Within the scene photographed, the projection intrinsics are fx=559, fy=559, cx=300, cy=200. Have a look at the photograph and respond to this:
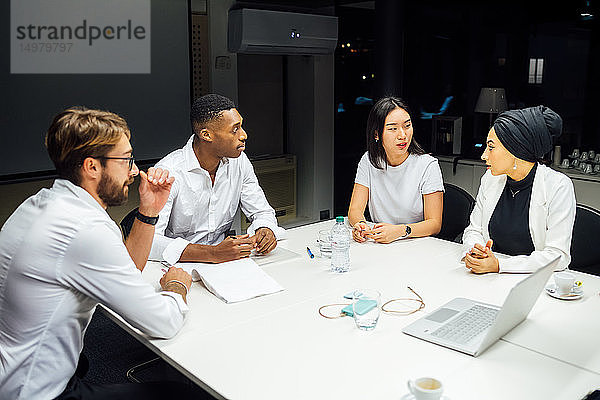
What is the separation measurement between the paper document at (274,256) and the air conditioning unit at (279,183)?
3148mm

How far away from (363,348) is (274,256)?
0.88m

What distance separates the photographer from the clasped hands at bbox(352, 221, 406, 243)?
2.58m

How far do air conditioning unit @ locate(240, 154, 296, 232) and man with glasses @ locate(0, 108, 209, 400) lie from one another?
3.95m

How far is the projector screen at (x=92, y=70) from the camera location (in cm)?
405

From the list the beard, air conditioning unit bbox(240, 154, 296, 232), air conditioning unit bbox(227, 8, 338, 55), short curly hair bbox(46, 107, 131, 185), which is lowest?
air conditioning unit bbox(240, 154, 296, 232)

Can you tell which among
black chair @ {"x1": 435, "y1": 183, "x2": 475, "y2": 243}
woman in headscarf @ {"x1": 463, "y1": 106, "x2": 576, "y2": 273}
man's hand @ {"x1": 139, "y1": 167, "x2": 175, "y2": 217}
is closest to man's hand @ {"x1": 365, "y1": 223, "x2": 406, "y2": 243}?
woman in headscarf @ {"x1": 463, "y1": 106, "x2": 576, "y2": 273}

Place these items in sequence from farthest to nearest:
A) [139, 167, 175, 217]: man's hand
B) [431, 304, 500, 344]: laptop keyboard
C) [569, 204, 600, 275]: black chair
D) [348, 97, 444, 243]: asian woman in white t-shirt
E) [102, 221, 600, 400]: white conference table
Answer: [348, 97, 444, 243]: asian woman in white t-shirt < [569, 204, 600, 275]: black chair < [139, 167, 175, 217]: man's hand < [431, 304, 500, 344]: laptop keyboard < [102, 221, 600, 400]: white conference table

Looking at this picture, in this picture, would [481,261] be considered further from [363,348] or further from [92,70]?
[92,70]

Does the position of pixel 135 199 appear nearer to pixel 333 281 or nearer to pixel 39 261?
pixel 333 281

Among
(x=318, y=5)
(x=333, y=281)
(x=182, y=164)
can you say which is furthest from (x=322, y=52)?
(x=333, y=281)

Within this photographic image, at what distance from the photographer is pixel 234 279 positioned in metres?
2.05

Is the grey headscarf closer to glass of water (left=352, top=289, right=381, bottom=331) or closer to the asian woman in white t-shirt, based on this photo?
the asian woman in white t-shirt

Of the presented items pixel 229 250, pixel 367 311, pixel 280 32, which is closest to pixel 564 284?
pixel 367 311

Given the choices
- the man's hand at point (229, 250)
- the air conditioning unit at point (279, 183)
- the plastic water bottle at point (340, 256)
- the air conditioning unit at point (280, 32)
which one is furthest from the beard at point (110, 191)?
the air conditioning unit at point (279, 183)
